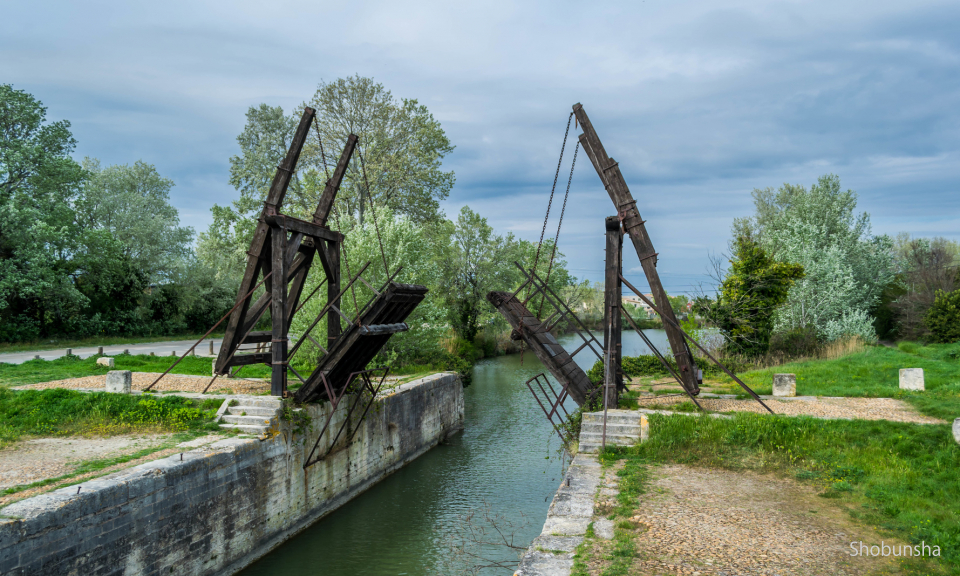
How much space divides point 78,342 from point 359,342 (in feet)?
76.5

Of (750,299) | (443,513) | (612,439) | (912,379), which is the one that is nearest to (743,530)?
(612,439)

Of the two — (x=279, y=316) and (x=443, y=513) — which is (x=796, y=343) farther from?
(x=279, y=316)

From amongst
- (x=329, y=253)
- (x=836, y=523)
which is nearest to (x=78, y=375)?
(x=329, y=253)

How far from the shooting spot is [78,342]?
28.1 metres

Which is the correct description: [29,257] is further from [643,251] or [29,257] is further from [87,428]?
[643,251]

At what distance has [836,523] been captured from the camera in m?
7.13

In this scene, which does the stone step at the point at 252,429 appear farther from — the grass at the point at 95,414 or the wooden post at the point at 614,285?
the wooden post at the point at 614,285

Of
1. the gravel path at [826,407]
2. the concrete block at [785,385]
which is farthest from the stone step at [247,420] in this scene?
the concrete block at [785,385]

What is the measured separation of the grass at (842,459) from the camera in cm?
728

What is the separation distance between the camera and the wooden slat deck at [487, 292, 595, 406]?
11.7 metres

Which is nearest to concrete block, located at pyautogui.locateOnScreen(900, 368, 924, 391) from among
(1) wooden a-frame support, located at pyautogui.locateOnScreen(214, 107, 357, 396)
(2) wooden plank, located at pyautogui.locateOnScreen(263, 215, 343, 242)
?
(1) wooden a-frame support, located at pyautogui.locateOnScreen(214, 107, 357, 396)

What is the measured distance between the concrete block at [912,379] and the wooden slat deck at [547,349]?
8.44 m

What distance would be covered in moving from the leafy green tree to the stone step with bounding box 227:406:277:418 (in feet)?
58.9

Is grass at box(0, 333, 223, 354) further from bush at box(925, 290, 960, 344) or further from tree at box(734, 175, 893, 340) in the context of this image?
bush at box(925, 290, 960, 344)
